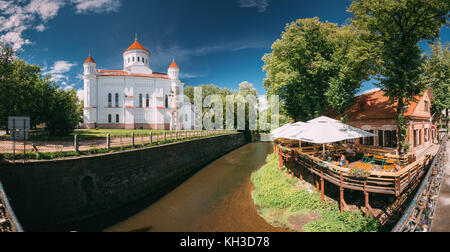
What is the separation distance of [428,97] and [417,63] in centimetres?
1248

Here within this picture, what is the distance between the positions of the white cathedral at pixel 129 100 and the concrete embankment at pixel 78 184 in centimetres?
2869

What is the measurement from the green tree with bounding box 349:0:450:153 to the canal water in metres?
9.92

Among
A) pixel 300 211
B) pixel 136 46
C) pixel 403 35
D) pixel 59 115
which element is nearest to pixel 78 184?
pixel 300 211

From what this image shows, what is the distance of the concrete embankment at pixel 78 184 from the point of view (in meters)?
8.14

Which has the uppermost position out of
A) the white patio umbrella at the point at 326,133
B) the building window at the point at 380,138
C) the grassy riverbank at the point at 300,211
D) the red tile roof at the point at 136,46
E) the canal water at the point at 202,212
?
the red tile roof at the point at 136,46

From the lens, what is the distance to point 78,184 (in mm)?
9594

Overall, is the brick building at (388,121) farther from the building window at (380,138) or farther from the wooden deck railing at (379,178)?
the wooden deck railing at (379,178)

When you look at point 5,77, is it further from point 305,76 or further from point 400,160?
point 400,160

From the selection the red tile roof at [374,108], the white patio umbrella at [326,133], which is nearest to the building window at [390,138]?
the red tile roof at [374,108]

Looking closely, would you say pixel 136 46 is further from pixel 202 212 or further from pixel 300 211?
pixel 300 211

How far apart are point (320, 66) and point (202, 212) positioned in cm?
1423

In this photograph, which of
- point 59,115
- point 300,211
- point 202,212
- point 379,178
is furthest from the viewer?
point 59,115
